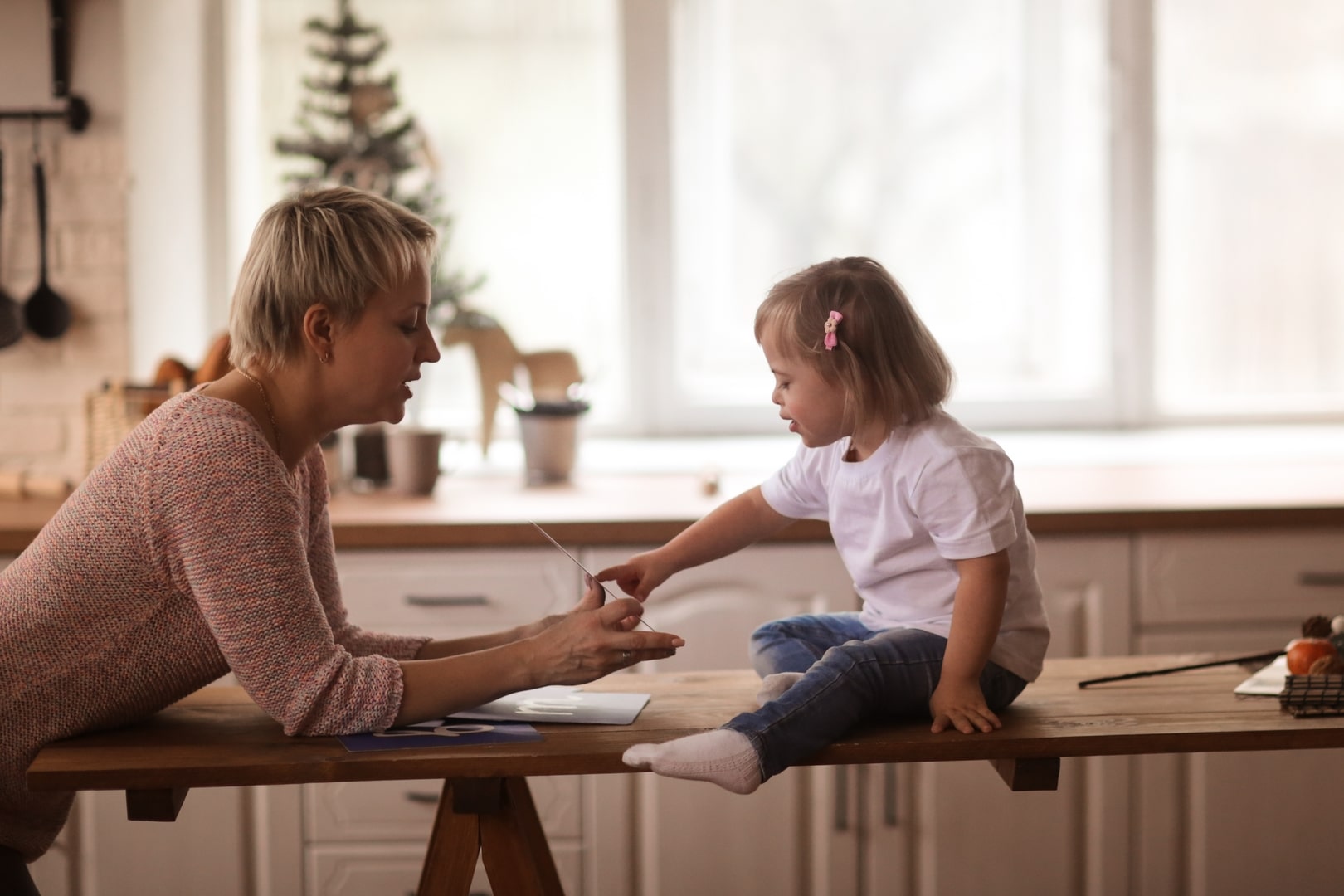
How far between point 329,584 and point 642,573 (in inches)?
15.0

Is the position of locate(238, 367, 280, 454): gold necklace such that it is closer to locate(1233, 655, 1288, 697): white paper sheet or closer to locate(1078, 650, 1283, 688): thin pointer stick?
locate(1078, 650, 1283, 688): thin pointer stick

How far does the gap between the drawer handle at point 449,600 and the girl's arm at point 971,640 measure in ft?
3.26

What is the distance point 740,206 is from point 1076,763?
1519mm

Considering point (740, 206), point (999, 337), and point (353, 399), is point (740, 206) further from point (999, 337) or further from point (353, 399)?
point (353, 399)

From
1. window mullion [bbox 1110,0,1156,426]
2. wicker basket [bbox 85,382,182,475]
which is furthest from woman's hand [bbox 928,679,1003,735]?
window mullion [bbox 1110,0,1156,426]

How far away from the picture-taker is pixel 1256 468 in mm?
2662

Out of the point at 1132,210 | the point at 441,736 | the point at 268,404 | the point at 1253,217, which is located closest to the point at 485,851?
the point at 441,736

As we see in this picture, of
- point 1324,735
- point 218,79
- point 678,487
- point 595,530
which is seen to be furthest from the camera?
point 218,79

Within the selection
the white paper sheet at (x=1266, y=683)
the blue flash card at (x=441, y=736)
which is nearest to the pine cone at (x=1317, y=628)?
the white paper sheet at (x=1266, y=683)

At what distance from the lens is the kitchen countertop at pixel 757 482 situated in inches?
86.4

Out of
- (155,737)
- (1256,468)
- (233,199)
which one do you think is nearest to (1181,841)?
(1256,468)

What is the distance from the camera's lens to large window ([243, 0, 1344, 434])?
3.09 meters

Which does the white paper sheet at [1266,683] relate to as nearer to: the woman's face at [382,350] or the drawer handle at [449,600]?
the woman's face at [382,350]

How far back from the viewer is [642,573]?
5.49 feet
